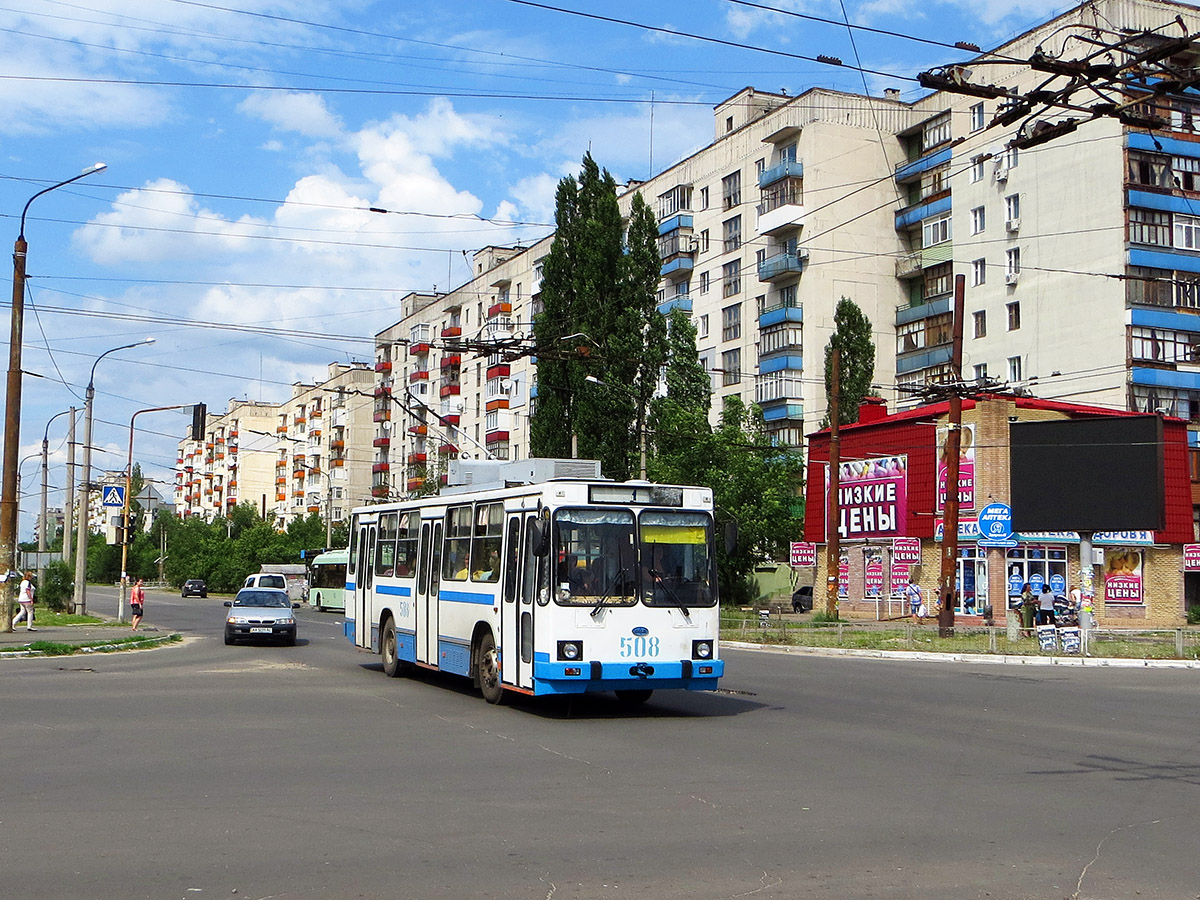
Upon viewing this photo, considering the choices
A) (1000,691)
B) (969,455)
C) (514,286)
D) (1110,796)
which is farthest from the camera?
(514,286)

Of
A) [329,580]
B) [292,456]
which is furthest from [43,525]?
[292,456]

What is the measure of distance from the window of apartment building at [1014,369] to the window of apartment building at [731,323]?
58.6 feet

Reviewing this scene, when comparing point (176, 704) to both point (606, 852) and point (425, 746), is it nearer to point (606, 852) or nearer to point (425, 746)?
point (425, 746)

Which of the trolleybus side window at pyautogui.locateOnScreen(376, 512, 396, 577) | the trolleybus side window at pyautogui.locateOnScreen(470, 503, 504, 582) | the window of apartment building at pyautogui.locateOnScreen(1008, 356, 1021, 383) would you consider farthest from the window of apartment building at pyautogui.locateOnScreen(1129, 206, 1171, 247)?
the trolleybus side window at pyautogui.locateOnScreen(470, 503, 504, 582)

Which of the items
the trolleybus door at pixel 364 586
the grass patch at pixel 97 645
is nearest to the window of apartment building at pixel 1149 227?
the trolleybus door at pixel 364 586

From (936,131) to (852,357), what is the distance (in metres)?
14.0

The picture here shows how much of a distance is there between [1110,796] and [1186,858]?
93.1 inches

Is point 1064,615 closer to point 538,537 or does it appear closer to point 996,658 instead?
point 996,658

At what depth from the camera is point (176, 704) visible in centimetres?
1677

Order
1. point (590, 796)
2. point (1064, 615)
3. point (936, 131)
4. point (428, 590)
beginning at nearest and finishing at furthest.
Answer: point (590, 796) < point (428, 590) < point (1064, 615) < point (936, 131)

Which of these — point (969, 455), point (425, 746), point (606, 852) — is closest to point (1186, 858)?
point (606, 852)

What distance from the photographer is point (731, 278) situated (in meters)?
71.2

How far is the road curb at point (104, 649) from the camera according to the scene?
25.1 meters

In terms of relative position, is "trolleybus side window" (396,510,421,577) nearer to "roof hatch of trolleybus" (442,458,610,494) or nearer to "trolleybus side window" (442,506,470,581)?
"roof hatch of trolleybus" (442,458,610,494)
